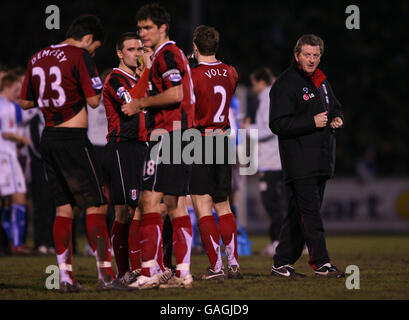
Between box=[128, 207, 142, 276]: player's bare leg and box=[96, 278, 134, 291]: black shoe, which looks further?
box=[128, 207, 142, 276]: player's bare leg

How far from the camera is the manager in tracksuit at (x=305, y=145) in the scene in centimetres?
830

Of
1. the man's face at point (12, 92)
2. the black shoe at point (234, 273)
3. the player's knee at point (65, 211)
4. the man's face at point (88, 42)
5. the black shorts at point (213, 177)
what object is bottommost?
the black shoe at point (234, 273)

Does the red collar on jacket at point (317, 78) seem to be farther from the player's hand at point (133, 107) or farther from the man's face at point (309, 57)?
the player's hand at point (133, 107)

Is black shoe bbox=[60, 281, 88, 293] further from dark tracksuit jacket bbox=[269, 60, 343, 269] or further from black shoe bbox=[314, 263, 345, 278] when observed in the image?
black shoe bbox=[314, 263, 345, 278]

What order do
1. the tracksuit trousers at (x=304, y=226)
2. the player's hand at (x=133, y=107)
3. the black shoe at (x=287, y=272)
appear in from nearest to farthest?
1. the player's hand at (x=133, y=107)
2. the tracksuit trousers at (x=304, y=226)
3. the black shoe at (x=287, y=272)

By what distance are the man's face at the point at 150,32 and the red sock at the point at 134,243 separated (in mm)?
1822

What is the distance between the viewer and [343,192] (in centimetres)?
2169

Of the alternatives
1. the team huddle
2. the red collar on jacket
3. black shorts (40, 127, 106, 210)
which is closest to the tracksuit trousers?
the red collar on jacket

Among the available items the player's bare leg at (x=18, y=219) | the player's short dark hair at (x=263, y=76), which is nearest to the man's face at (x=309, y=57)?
the player's short dark hair at (x=263, y=76)

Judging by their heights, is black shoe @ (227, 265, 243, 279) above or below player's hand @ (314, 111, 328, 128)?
below

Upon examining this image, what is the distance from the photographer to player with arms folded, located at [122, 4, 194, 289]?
7.13 metres

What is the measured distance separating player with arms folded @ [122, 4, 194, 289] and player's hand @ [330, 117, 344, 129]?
5.71 ft

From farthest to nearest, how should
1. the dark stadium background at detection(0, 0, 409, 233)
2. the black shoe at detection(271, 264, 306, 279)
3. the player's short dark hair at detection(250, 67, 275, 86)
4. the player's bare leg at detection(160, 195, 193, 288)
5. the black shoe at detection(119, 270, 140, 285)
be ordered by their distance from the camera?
the dark stadium background at detection(0, 0, 409, 233), the player's short dark hair at detection(250, 67, 275, 86), the black shoe at detection(271, 264, 306, 279), the black shoe at detection(119, 270, 140, 285), the player's bare leg at detection(160, 195, 193, 288)
